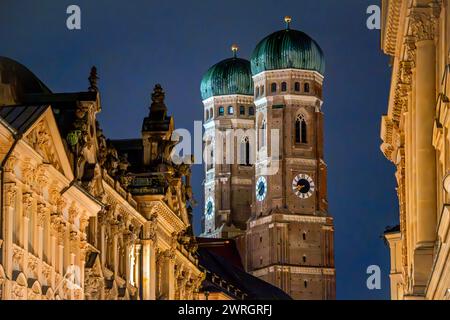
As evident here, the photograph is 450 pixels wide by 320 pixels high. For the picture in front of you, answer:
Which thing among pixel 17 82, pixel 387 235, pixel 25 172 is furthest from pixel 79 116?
pixel 387 235

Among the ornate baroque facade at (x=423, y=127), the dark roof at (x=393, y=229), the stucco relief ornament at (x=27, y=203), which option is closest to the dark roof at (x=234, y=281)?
the dark roof at (x=393, y=229)

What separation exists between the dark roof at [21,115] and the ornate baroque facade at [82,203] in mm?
35

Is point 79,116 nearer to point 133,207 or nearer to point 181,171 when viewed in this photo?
point 133,207

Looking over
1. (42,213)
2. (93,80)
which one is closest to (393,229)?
(93,80)

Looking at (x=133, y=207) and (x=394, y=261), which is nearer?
(x=133, y=207)

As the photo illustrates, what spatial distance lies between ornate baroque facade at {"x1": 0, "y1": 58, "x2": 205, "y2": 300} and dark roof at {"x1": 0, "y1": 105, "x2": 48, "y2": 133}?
3 centimetres

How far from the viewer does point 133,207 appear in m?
91.2

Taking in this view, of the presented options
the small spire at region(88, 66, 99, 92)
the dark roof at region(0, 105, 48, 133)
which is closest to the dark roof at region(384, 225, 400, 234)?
the small spire at region(88, 66, 99, 92)

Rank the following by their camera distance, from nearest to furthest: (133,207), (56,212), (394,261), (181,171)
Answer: (56,212) < (133,207) < (181,171) < (394,261)

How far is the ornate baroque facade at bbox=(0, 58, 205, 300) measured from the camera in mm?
66938

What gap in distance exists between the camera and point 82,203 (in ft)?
255

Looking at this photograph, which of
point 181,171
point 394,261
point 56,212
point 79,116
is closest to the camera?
point 56,212
